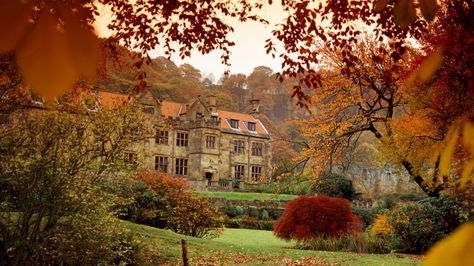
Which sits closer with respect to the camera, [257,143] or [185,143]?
[185,143]

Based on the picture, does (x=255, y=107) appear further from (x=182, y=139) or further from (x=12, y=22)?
(x=12, y=22)

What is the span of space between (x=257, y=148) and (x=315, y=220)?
1164 inches

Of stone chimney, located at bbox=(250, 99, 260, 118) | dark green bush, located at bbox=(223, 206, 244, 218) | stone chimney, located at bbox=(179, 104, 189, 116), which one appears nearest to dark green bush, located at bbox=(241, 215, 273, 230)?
dark green bush, located at bbox=(223, 206, 244, 218)

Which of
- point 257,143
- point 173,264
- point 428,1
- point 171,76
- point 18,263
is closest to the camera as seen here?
point 428,1

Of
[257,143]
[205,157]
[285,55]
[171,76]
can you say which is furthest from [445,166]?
Answer: [171,76]

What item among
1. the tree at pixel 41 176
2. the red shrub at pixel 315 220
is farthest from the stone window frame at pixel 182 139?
the tree at pixel 41 176

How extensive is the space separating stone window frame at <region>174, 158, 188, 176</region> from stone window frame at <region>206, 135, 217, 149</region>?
7.07 ft

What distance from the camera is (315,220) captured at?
15812mm

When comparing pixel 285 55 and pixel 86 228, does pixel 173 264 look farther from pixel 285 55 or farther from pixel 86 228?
pixel 285 55

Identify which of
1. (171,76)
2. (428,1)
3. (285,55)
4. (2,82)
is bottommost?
(428,1)

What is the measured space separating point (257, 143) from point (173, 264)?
35.3m

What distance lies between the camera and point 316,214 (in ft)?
51.6

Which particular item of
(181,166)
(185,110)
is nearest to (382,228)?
(181,166)

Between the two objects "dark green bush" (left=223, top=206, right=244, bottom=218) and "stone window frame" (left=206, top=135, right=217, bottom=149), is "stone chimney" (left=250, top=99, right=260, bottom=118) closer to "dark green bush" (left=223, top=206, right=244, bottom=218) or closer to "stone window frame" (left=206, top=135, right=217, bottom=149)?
"stone window frame" (left=206, top=135, right=217, bottom=149)
